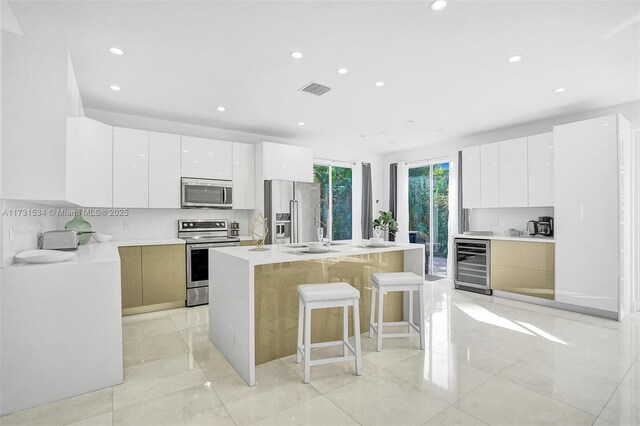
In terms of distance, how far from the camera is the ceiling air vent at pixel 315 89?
11.4 ft

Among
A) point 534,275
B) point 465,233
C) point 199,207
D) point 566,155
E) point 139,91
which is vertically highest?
point 139,91

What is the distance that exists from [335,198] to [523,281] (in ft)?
12.2

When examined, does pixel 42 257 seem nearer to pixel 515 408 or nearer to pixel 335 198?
pixel 515 408

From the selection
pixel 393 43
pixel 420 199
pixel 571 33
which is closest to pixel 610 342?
pixel 571 33

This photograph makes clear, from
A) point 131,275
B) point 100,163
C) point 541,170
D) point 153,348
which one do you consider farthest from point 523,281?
point 100,163

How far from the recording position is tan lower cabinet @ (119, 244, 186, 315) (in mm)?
3977

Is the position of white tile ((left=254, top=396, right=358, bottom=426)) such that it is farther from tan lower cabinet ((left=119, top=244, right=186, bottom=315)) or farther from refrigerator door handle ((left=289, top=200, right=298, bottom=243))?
refrigerator door handle ((left=289, top=200, right=298, bottom=243))

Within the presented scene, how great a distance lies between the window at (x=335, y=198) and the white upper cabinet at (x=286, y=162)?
1.03 m

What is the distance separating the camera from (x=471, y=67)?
10.1 feet

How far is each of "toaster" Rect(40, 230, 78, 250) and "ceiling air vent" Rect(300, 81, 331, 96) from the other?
106 inches

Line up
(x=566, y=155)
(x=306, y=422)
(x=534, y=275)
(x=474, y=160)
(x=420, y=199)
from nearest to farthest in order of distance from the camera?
(x=306, y=422) < (x=566, y=155) < (x=534, y=275) < (x=474, y=160) < (x=420, y=199)

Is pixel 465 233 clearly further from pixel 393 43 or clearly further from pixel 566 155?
pixel 393 43

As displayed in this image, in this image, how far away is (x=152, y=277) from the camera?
4.13 metres

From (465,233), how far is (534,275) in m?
1.25
